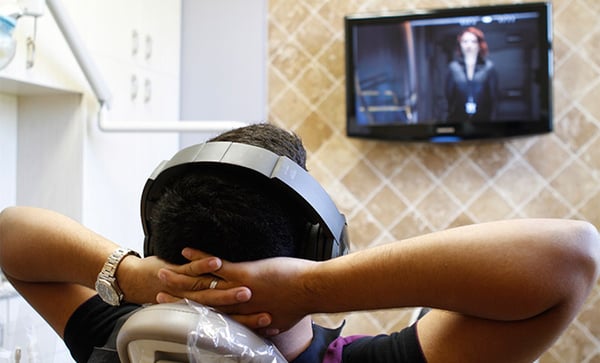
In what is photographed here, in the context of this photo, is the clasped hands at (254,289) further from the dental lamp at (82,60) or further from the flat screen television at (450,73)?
the flat screen television at (450,73)

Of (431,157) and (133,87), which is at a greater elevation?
(133,87)

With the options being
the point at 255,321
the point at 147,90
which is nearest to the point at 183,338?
the point at 255,321

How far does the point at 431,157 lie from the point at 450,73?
375 mm

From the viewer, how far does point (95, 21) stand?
2002mm

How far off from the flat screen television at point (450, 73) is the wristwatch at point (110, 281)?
72.0 inches

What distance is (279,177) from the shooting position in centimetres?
65

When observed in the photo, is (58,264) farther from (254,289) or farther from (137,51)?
(137,51)

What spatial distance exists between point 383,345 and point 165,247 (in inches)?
13.0

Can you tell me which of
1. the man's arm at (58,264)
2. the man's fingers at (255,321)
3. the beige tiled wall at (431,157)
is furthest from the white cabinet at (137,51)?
the man's fingers at (255,321)

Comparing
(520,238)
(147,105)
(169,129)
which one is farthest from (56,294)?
(147,105)

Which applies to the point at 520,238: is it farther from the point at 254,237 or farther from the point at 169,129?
the point at 169,129

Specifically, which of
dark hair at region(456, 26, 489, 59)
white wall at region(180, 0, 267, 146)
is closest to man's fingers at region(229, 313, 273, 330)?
dark hair at region(456, 26, 489, 59)

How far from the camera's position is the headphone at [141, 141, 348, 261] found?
2.14ft

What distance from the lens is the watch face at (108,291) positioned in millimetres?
772
